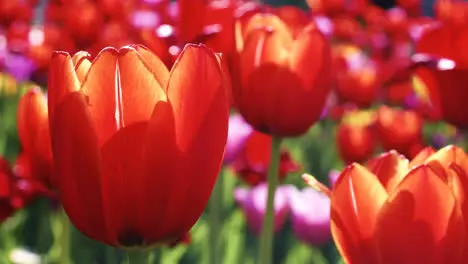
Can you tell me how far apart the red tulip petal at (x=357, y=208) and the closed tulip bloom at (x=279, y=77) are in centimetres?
29

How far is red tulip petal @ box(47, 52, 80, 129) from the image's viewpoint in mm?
511

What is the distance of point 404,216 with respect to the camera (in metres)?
0.52

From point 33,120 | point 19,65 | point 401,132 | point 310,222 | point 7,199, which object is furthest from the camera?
point 19,65

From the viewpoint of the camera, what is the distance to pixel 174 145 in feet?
1.70

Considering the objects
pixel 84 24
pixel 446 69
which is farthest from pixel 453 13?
pixel 84 24

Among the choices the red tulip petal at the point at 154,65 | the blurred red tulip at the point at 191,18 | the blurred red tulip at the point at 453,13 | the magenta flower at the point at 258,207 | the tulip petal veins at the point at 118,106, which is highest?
the red tulip petal at the point at 154,65

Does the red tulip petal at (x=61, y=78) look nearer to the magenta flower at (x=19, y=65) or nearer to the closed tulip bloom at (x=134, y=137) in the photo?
the closed tulip bloom at (x=134, y=137)

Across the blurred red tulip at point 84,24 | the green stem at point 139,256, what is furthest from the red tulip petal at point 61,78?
the blurred red tulip at point 84,24

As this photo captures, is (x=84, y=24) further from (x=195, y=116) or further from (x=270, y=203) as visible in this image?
(x=195, y=116)

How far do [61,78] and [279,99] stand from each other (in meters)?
0.35

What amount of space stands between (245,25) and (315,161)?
4.35ft

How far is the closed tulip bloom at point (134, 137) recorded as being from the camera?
1.67ft

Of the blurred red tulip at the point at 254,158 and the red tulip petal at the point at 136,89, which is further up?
the red tulip petal at the point at 136,89

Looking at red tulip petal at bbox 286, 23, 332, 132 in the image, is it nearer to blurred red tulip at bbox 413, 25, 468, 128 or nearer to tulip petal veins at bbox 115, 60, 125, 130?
blurred red tulip at bbox 413, 25, 468, 128
